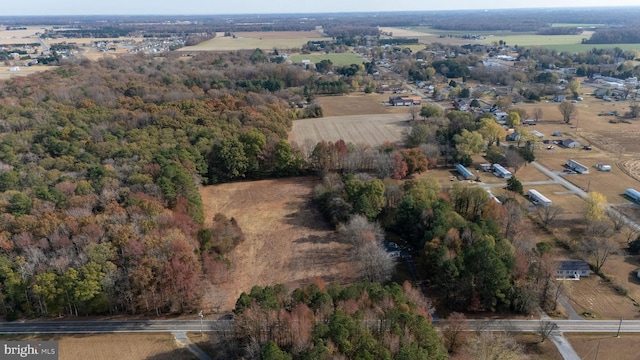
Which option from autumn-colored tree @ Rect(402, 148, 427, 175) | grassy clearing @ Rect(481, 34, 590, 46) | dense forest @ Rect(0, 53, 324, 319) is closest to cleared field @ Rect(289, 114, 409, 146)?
dense forest @ Rect(0, 53, 324, 319)

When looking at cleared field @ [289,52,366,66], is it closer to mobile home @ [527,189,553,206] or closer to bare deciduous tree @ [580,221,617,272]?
mobile home @ [527,189,553,206]

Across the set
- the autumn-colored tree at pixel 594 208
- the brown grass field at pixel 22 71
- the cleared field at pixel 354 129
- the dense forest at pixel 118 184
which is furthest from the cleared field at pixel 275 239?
the brown grass field at pixel 22 71

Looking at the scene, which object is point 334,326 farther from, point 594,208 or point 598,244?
point 594,208

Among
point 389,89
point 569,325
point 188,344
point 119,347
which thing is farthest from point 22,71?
point 569,325

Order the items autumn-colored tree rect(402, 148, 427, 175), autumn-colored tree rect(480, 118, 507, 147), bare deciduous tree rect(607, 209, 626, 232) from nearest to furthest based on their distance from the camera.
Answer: bare deciduous tree rect(607, 209, 626, 232) → autumn-colored tree rect(402, 148, 427, 175) → autumn-colored tree rect(480, 118, 507, 147)

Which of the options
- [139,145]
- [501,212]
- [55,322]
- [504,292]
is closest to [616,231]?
[501,212]

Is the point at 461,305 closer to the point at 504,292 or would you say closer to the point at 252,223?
the point at 504,292
